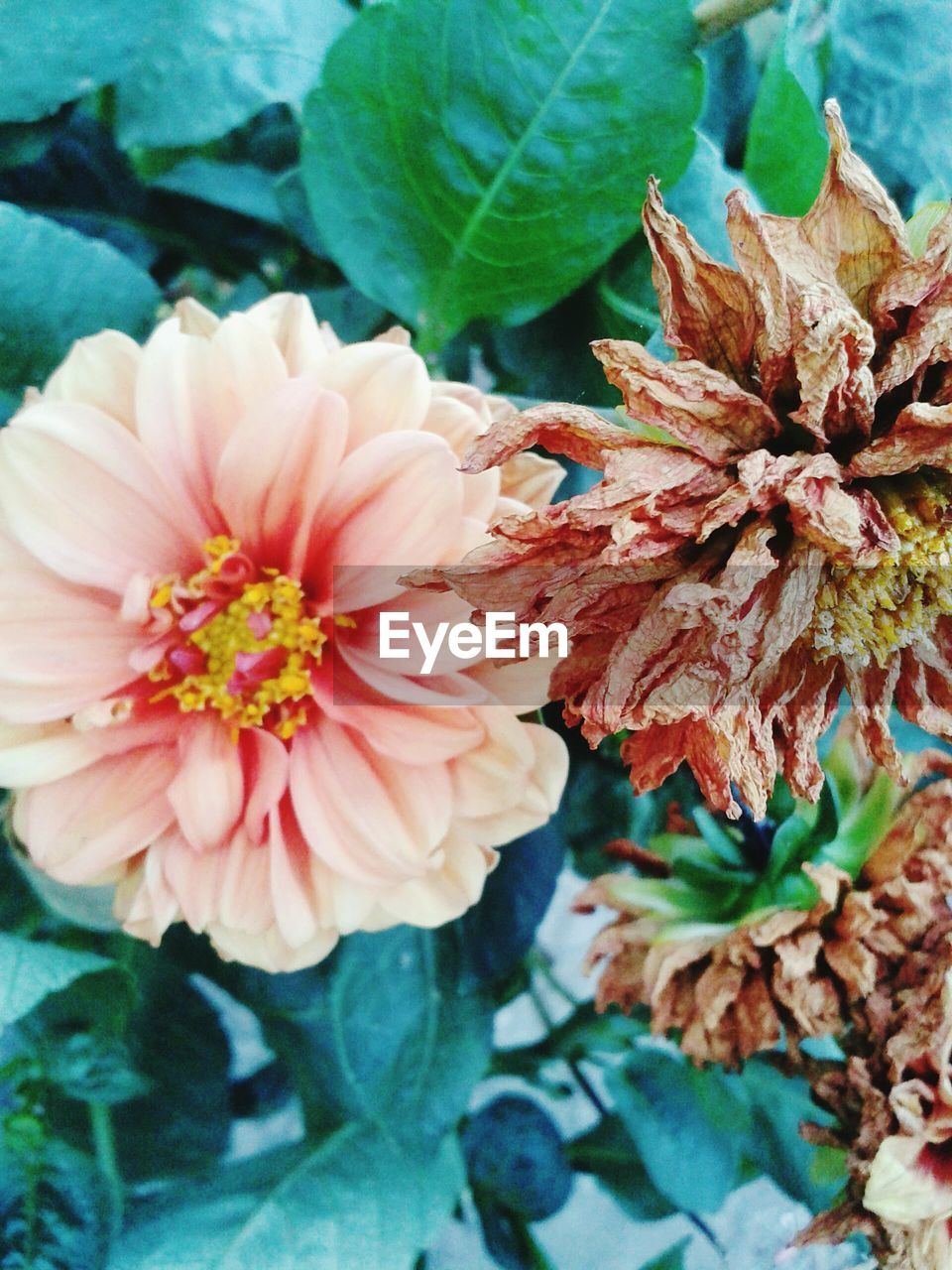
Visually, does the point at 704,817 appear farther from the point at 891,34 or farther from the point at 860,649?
the point at 891,34

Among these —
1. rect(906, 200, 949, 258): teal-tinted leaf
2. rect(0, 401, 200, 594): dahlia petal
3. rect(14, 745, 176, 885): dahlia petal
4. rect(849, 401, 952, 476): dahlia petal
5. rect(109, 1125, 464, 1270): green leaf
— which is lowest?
rect(109, 1125, 464, 1270): green leaf

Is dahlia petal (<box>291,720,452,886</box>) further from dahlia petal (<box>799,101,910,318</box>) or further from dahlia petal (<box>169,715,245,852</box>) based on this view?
dahlia petal (<box>799,101,910,318</box>)

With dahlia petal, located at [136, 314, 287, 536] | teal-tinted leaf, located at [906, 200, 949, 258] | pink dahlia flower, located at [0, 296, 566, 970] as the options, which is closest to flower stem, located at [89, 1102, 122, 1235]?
pink dahlia flower, located at [0, 296, 566, 970]

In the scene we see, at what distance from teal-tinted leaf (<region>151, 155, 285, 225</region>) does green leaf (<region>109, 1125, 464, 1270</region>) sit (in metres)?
0.28

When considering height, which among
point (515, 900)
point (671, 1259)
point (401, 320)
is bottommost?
point (671, 1259)

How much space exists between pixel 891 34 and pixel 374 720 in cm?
23

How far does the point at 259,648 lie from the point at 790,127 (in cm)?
18

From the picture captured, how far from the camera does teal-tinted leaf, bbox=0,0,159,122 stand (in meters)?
0.26

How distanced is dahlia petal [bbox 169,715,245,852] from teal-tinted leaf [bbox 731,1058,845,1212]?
17cm

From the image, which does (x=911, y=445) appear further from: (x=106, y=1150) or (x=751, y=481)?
(x=106, y=1150)

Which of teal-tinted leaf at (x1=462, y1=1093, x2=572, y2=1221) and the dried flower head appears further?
teal-tinted leaf at (x1=462, y1=1093, x2=572, y2=1221)

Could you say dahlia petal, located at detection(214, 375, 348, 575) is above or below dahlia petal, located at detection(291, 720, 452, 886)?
above

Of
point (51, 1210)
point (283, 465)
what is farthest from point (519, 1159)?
point (283, 465)

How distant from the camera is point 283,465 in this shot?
23 cm
